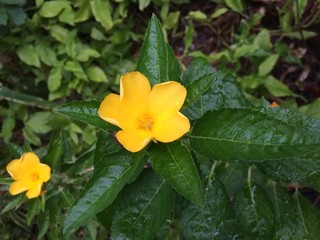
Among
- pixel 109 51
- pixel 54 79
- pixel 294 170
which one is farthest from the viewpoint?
pixel 109 51

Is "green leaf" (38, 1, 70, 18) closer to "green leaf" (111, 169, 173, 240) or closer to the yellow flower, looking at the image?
the yellow flower

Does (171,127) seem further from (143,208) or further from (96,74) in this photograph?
(96,74)

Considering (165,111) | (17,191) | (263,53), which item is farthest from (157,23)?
(263,53)

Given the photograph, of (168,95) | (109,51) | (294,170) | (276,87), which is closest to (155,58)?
(168,95)

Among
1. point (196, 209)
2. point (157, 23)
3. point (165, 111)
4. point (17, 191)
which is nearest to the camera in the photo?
point (165, 111)

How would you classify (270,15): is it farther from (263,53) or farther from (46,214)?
(46,214)

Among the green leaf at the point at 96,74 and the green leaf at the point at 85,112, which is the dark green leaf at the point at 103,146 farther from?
the green leaf at the point at 96,74
